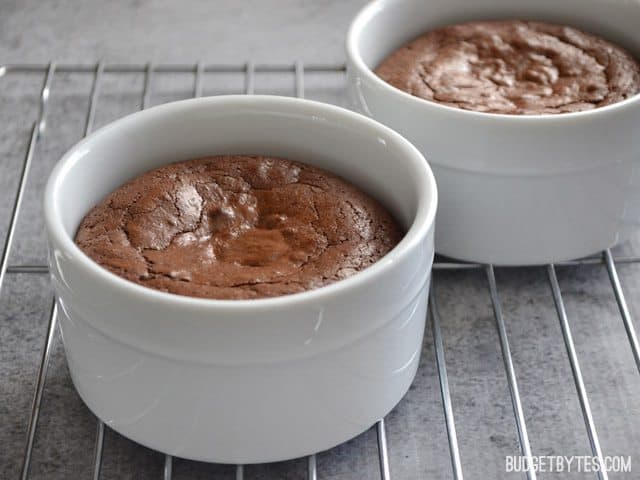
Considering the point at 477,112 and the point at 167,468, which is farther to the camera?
the point at 477,112

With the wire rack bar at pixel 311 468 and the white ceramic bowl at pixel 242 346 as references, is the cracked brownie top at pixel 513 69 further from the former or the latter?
the wire rack bar at pixel 311 468

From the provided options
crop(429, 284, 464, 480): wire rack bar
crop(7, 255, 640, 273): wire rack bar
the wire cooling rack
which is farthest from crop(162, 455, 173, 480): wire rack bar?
crop(7, 255, 640, 273): wire rack bar

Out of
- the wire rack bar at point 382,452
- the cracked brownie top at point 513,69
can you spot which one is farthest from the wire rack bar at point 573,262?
the wire rack bar at point 382,452

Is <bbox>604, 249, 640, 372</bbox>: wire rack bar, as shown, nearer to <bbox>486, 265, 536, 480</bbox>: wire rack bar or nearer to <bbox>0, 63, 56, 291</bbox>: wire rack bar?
<bbox>486, 265, 536, 480</bbox>: wire rack bar

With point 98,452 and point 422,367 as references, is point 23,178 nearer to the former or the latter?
point 98,452

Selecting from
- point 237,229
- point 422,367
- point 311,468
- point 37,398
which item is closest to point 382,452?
point 311,468

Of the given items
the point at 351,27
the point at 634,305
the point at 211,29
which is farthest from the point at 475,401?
the point at 211,29
